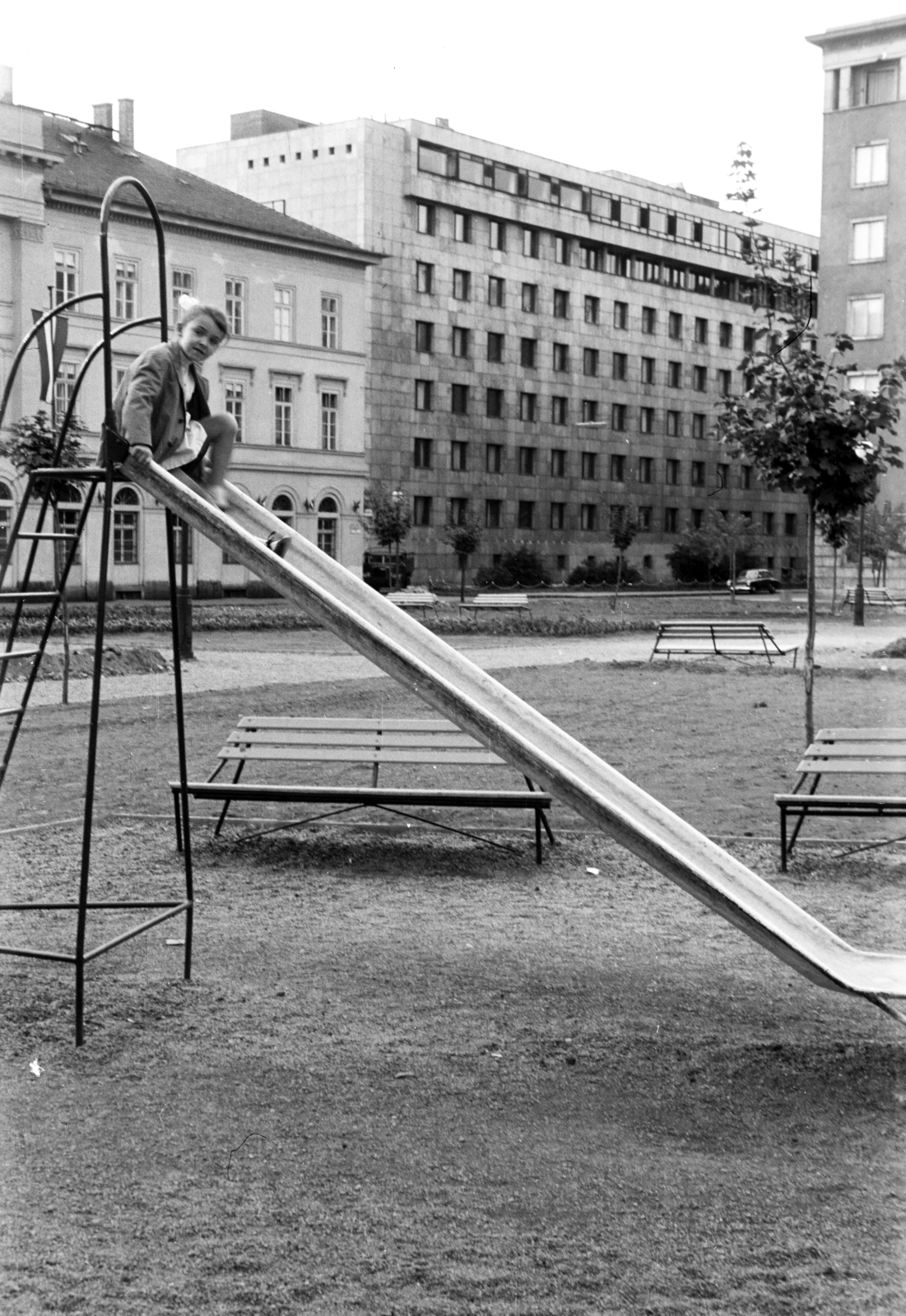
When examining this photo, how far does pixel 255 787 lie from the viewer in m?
7.76

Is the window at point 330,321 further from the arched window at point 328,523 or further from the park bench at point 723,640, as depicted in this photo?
the park bench at point 723,640

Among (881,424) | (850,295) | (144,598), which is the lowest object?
(144,598)

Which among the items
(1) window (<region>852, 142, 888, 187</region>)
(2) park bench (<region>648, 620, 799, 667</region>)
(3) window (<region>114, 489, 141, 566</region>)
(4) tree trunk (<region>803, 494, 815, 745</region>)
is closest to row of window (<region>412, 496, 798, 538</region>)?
(3) window (<region>114, 489, 141, 566</region>)

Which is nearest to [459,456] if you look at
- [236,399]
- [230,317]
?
[236,399]

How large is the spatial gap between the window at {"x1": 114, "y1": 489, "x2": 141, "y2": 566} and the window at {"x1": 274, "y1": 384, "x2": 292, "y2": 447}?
4642mm

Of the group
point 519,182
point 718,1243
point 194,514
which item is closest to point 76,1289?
point 718,1243

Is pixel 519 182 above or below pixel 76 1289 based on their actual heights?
above

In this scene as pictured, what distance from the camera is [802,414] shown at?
12242 millimetres

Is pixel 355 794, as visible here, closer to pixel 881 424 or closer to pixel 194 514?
pixel 194 514

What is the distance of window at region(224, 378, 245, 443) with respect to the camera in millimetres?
36750

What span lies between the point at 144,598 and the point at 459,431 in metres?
30.7

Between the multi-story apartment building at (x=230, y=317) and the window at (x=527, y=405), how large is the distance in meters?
17.4

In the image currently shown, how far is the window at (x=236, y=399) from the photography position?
121 ft

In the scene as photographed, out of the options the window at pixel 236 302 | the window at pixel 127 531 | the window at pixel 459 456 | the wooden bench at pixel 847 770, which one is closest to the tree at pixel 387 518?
the window at pixel 236 302
